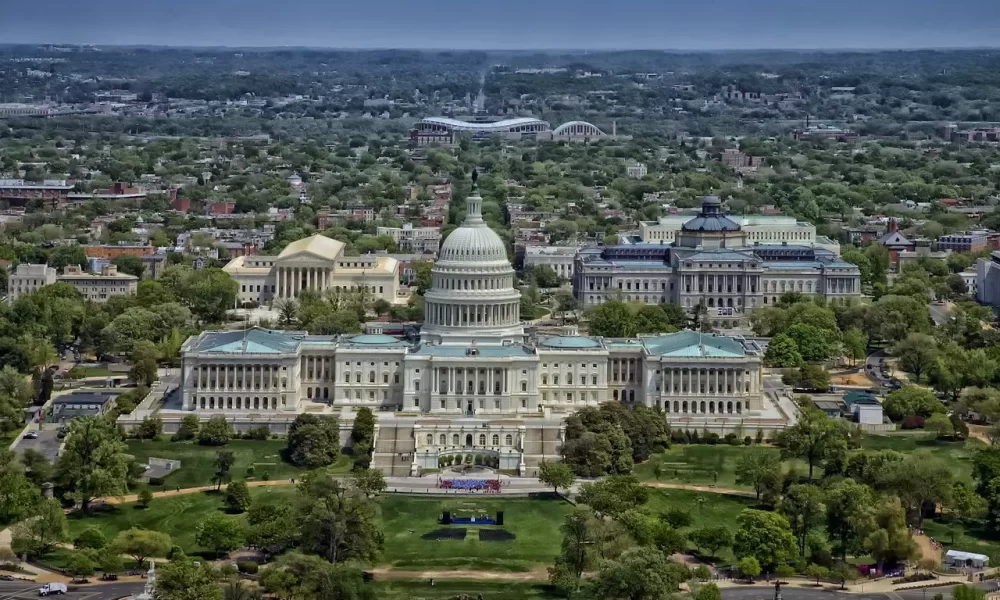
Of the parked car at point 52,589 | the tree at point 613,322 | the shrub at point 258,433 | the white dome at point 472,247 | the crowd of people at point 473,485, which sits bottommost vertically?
the parked car at point 52,589

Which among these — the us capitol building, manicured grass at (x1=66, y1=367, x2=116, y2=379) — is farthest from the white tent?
manicured grass at (x1=66, y1=367, x2=116, y2=379)

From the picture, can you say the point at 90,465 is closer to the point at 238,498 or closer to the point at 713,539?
the point at 238,498

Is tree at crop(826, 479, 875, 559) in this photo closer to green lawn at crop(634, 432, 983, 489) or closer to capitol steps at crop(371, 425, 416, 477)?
green lawn at crop(634, 432, 983, 489)

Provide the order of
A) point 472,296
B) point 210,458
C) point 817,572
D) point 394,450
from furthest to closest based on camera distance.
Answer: point 472,296, point 394,450, point 210,458, point 817,572

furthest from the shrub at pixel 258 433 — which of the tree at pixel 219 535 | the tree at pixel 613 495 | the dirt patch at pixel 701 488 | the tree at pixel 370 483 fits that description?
the tree at pixel 219 535

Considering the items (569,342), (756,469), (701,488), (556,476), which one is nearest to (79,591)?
(556,476)

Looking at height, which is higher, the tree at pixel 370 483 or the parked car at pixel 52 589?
the tree at pixel 370 483

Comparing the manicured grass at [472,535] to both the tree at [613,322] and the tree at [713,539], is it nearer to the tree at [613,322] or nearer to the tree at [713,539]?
the tree at [713,539]
